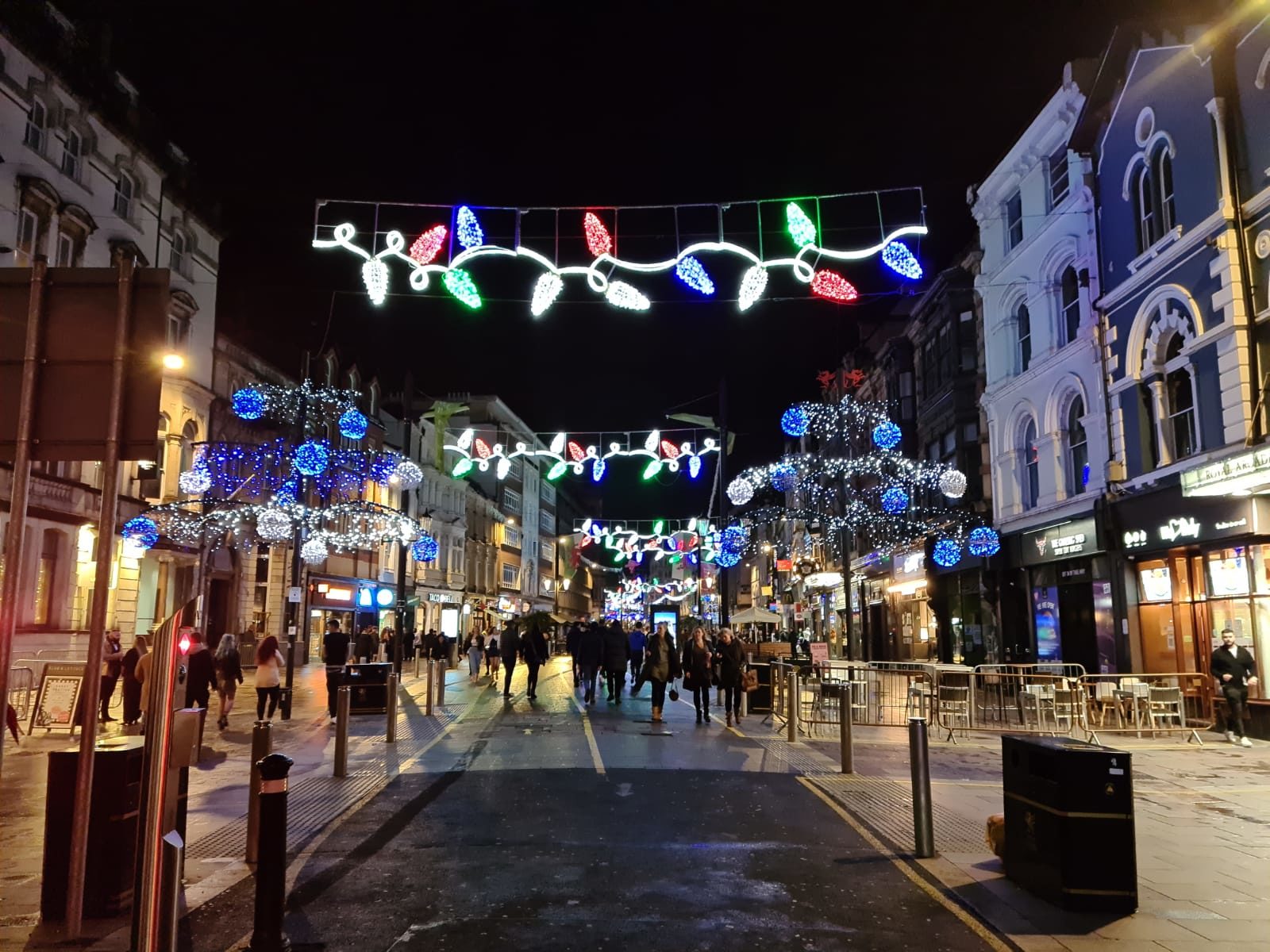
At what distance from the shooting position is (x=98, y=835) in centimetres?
594

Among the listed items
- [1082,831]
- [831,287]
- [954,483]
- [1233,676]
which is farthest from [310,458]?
[1233,676]

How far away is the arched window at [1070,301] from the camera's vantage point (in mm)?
22422

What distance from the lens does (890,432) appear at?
73.2 feet

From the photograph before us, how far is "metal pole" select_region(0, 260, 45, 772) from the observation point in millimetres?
5215

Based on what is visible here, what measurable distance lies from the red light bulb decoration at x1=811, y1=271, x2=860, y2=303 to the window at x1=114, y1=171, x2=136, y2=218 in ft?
77.6

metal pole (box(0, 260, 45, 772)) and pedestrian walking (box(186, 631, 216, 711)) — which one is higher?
metal pole (box(0, 260, 45, 772))

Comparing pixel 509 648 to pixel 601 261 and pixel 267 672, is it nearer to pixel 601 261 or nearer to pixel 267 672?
pixel 267 672

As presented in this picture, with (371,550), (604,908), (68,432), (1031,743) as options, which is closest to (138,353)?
(68,432)

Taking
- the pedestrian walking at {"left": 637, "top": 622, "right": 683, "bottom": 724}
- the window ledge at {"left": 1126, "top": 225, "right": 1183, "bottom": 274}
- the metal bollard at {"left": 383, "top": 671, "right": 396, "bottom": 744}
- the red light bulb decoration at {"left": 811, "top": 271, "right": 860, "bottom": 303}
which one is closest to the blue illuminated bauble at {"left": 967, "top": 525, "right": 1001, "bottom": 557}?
the window ledge at {"left": 1126, "top": 225, "right": 1183, "bottom": 274}

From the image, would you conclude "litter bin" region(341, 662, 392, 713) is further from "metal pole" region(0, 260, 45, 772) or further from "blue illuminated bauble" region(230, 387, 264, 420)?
"metal pole" region(0, 260, 45, 772)

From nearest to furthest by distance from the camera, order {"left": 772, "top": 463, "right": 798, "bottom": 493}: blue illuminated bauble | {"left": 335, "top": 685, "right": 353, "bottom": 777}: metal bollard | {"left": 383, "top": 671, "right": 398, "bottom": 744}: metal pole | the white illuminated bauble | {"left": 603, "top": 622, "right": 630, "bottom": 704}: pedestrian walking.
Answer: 1. {"left": 335, "top": 685, "right": 353, "bottom": 777}: metal bollard
2. {"left": 383, "top": 671, "right": 398, "bottom": 744}: metal pole
3. {"left": 603, "top": 622, "right": 630, "bottom": 704}: pedestrian walking
4. the white illuminated bauble
5. {"left": 772, "top": 463, "right": 798, "bottom": 493}: blue illuminated bauble

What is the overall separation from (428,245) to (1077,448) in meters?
16.9

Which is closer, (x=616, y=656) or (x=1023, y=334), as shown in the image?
(x=616, y=656)

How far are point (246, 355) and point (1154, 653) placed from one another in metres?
30.7
